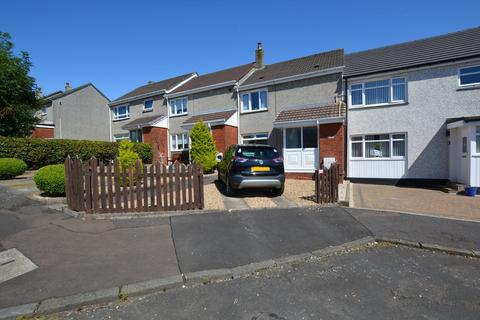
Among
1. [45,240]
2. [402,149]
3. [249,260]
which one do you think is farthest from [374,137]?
[45,240]

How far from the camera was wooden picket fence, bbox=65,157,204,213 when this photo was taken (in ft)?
21.8

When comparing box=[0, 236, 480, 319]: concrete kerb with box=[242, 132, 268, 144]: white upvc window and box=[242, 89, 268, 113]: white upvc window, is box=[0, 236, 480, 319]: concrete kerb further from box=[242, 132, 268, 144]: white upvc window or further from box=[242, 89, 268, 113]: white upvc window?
box=[242, 89, 268, 113]: white upvc window

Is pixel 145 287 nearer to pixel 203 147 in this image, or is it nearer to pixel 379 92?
pixel 203 147

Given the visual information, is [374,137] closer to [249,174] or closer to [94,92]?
[249,174]

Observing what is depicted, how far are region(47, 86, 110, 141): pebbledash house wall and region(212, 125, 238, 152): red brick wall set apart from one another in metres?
19.8

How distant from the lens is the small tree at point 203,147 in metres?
16.6

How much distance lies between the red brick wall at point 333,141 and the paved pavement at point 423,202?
2653mm

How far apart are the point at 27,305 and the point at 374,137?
14503 mm

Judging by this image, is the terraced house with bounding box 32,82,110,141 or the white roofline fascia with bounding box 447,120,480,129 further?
the terraced house with bounding box 32,82,110,141

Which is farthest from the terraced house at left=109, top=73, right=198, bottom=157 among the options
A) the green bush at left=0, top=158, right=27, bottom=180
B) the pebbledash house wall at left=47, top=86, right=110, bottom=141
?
the green bush at left=0, top=158, right=27, bottom=180

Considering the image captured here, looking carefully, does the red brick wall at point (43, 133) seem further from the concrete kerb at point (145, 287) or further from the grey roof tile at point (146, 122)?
the concrete kerb at point (145, 287)

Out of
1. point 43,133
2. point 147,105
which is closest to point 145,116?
point 147,105

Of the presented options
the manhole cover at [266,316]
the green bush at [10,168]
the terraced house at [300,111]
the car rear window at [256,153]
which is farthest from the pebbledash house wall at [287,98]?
the manhole cover at [266,316]

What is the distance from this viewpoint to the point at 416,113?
12.8 meters
